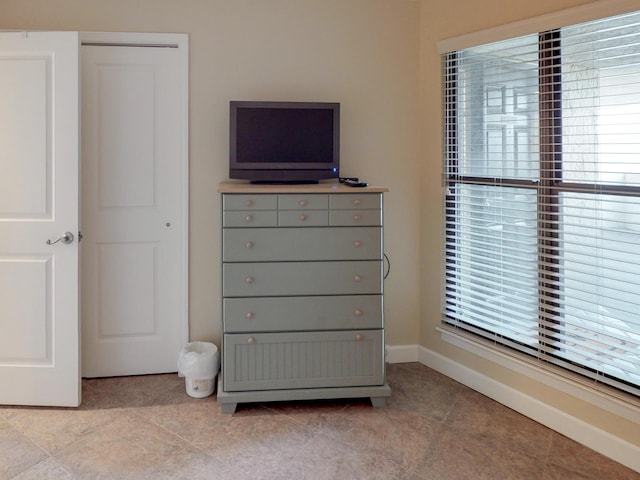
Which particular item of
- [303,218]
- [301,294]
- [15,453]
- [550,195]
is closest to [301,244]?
[303,218]

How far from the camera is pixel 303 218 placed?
257 centimetres

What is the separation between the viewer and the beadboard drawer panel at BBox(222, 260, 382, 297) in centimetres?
254

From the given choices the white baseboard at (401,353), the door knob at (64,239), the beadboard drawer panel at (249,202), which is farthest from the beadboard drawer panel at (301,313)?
the door knob at (64,239)

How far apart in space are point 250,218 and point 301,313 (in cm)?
56

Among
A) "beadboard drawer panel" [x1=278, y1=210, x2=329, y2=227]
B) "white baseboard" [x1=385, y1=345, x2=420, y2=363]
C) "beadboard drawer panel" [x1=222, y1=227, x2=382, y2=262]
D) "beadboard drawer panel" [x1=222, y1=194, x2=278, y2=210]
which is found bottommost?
"white baseboard" [x1=385, y1=345, x2=420, y2=363]

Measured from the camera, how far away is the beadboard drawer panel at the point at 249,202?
2514 millimetres

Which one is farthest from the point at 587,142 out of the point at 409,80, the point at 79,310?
the point at 79,310

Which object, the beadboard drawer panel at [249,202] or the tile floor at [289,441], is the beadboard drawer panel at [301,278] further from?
the tile floor at [289,441]

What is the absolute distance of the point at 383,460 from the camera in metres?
2.17

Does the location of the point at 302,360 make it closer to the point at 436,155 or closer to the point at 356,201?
the point at 356,201

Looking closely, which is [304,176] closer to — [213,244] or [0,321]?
[213,244]

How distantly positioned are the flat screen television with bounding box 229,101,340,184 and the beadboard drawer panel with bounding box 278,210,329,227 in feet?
1.34

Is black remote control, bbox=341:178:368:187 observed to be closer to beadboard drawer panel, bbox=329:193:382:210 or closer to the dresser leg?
beadboard drawer panel, bbox=329:193:382:210

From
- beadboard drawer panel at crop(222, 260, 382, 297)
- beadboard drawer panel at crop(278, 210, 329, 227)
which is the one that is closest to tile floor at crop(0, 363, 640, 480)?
beadboard drawer panel at crop(222, 260, 382, 297)
